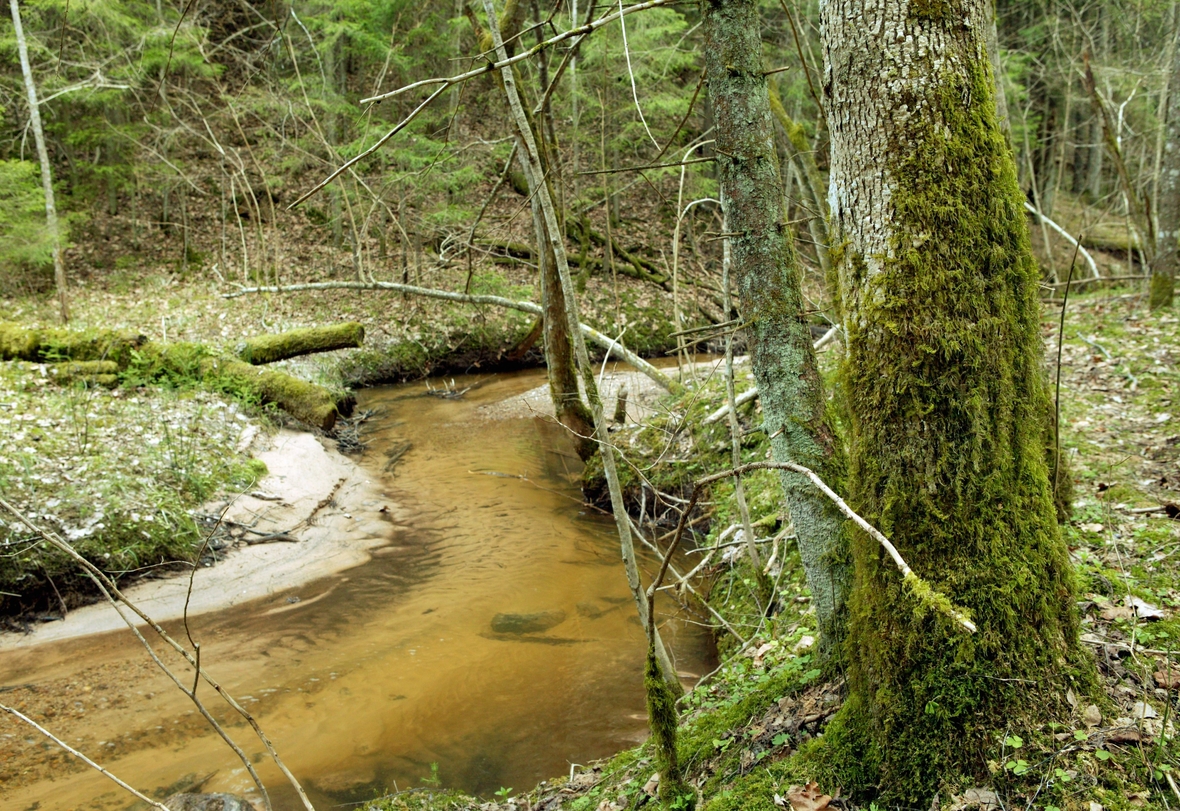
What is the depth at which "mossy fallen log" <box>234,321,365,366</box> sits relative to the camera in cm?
1072

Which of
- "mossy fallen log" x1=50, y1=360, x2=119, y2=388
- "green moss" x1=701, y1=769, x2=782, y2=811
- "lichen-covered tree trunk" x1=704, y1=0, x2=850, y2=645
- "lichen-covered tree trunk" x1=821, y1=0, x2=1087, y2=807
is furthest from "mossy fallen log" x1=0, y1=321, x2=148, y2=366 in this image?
"lichen-covered tree trunk" x1=821, y1=0, x2=1087, y2=807

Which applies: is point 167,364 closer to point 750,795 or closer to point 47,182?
point 47,182

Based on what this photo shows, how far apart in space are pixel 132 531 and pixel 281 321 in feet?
31.7

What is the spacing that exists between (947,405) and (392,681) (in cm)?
450

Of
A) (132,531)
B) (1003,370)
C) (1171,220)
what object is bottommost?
(132,531)

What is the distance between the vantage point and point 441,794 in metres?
3.65

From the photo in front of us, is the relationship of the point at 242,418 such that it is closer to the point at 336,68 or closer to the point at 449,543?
the point at 449,543

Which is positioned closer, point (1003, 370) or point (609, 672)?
point (1003, 370)

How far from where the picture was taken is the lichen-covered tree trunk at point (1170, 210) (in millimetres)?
8625

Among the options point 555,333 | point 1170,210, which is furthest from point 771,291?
point 1170,210

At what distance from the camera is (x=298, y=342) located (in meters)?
10.8

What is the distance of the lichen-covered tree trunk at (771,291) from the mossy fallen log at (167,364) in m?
8.55

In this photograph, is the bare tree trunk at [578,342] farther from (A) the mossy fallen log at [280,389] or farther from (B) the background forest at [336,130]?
(B) the background forest at [336,130]

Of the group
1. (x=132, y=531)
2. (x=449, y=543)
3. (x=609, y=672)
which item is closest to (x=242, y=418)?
(x=132, y=531)
